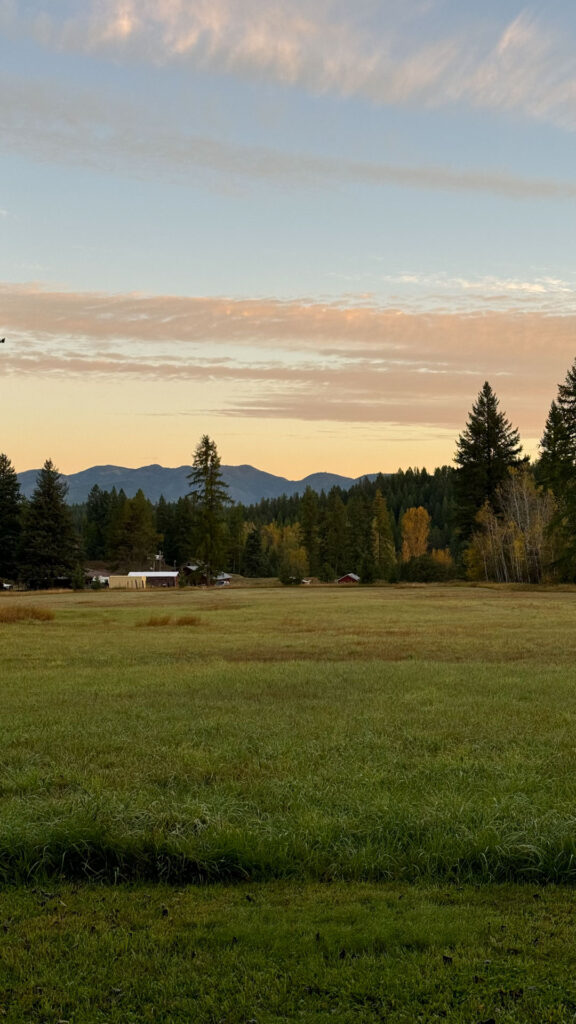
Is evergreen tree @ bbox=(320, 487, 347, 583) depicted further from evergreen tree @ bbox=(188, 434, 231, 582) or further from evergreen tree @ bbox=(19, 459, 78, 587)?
evergreen tree @ bbox=(19, 459, 78, 587)

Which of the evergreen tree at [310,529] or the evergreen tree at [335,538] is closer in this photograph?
the evergreen tree at [335,538]

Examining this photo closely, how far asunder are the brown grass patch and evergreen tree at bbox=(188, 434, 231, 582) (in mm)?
44022

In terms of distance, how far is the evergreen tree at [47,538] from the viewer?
3115 inches

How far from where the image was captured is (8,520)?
87.3m

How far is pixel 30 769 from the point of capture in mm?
8867

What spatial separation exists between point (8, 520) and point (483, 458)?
5305cm

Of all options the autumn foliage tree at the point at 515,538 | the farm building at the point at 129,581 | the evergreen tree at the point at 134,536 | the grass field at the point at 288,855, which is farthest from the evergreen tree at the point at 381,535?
the grass field at the point at 288,855

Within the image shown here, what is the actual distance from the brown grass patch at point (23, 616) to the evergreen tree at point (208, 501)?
4402 cm

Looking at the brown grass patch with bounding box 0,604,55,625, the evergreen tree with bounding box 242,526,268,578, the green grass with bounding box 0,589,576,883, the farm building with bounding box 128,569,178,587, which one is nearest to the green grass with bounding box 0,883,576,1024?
the green grass with bounding box 0,589,576,883

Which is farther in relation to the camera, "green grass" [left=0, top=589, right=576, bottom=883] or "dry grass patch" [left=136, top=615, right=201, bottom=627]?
"dry grass patch" [left=136, top=615, right=201, bottom=627]

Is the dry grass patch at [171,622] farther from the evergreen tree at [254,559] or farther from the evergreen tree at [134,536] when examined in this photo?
the evergreen tree at [134,536]

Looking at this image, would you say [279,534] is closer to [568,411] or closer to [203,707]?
[568,411]

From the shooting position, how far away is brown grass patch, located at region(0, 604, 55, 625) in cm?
3238

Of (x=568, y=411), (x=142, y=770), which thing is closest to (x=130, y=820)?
(x=142, y=770)
